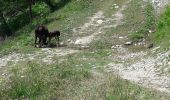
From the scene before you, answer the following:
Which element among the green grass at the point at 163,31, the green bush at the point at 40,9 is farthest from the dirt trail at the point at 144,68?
the green bush at the point at 40,9

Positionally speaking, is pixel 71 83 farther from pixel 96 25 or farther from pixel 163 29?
pixel 96 25

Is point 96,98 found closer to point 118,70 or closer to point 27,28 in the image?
point 118,70

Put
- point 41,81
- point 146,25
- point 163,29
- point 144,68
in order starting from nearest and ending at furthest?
point 41,81, point 144,68, point 163,29, point 146,25

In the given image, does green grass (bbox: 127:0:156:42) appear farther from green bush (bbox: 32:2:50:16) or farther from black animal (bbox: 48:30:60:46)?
green bush (bbox: 32:2:50:16)

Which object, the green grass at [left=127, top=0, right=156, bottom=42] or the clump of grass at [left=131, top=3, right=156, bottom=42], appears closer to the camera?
the clump of grass at [left=131, top=3, right=156, bottom=42]

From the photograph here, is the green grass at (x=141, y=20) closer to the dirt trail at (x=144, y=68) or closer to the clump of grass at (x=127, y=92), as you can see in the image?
the dirt trail at (x=144, y=68)

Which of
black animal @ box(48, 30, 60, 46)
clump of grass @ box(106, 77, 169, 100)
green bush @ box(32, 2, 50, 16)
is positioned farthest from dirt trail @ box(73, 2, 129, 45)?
clump of grass @ box(106, 77, 169, 100)

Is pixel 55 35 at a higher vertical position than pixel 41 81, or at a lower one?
higher

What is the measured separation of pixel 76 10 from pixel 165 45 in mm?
15825

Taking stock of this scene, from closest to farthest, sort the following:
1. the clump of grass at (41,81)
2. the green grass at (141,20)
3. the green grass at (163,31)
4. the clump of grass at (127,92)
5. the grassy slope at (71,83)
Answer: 1. the clump of grass at (127,92)
2. the grassy slope at (71,83)
3. the clump of grass at (41,81)
4. the green grass at (163,31)
5. the green grass at (141,20)

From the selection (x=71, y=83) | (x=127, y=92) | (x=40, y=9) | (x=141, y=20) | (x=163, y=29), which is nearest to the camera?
(x=127, y=92)

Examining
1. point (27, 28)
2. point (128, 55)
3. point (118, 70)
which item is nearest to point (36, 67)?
point (118, 70)

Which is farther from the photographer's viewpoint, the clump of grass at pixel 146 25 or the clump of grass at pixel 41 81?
the clump of grass at pixel 146 25

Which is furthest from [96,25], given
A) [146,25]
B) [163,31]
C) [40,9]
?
[163,31]
